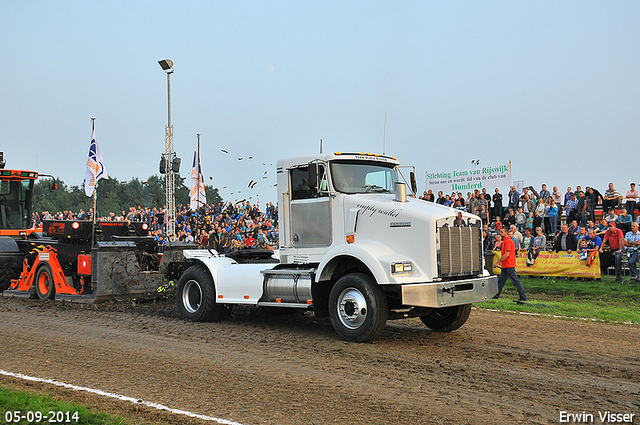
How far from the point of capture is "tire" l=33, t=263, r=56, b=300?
1293 centimetres

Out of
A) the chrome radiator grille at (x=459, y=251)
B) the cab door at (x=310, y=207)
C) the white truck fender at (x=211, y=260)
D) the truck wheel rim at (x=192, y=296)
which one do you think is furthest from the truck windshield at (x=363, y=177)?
the truck wheel rim at (x=192, y=296)

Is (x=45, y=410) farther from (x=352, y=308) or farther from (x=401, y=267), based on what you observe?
(x=401, y=267)

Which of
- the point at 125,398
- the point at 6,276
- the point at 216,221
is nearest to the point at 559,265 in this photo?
the point at 125,398

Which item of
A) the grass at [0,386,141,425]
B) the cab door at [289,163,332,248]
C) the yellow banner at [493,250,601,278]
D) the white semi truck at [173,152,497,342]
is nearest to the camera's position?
the grass at [0,386,141,425]

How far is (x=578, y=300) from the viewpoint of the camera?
46.3 ft

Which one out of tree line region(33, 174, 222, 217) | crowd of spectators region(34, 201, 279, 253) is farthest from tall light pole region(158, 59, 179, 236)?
tree line region(33, 174, 222, 217)

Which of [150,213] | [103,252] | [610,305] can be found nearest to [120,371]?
[103,252]

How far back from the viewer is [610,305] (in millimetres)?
13078

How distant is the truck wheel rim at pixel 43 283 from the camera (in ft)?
43.3

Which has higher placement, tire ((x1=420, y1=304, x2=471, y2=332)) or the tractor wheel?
the tractor wheel

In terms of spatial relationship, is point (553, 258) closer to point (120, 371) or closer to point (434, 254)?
point (434, 254)

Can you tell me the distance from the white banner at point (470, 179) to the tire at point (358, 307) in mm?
16444

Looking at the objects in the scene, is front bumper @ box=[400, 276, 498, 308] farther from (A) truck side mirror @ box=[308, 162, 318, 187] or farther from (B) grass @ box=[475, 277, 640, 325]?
(B) grass @ box=[475, 277, 640, 325]

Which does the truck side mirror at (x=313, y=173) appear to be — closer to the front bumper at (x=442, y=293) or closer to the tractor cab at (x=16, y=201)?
the front bumper at (x=442, y=293)
